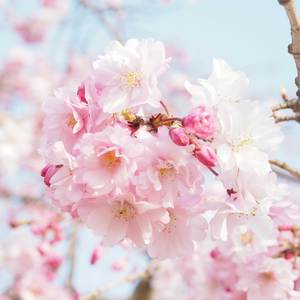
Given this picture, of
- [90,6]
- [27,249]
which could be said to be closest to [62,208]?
[90,6]

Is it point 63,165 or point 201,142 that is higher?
point 201,142

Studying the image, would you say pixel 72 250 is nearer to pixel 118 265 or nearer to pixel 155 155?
pixel 118 265

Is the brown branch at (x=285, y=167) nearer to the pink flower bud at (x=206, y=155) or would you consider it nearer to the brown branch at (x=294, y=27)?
the brown branch at (x=294, y=27)

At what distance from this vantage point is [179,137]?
46.2 inches

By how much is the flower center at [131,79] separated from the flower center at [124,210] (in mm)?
266

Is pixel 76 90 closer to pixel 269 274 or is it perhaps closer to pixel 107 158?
pixel 107 158

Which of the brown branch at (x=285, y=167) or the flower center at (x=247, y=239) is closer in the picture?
the brown branch at (x=285, y=167)

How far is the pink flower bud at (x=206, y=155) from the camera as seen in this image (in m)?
1.18

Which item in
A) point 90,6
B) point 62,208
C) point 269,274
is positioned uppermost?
point 62,208

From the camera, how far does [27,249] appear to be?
6.28 m

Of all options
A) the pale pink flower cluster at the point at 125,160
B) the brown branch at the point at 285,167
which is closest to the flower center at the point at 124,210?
the pale pink flower cluster at the point at 125,160

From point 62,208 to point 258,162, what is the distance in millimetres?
466

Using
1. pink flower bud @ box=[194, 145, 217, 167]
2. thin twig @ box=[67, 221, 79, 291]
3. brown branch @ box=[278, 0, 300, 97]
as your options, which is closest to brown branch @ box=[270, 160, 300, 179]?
brown branch @ box=[278, 0, 300, 97]

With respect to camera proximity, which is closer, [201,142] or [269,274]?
[201,142]
